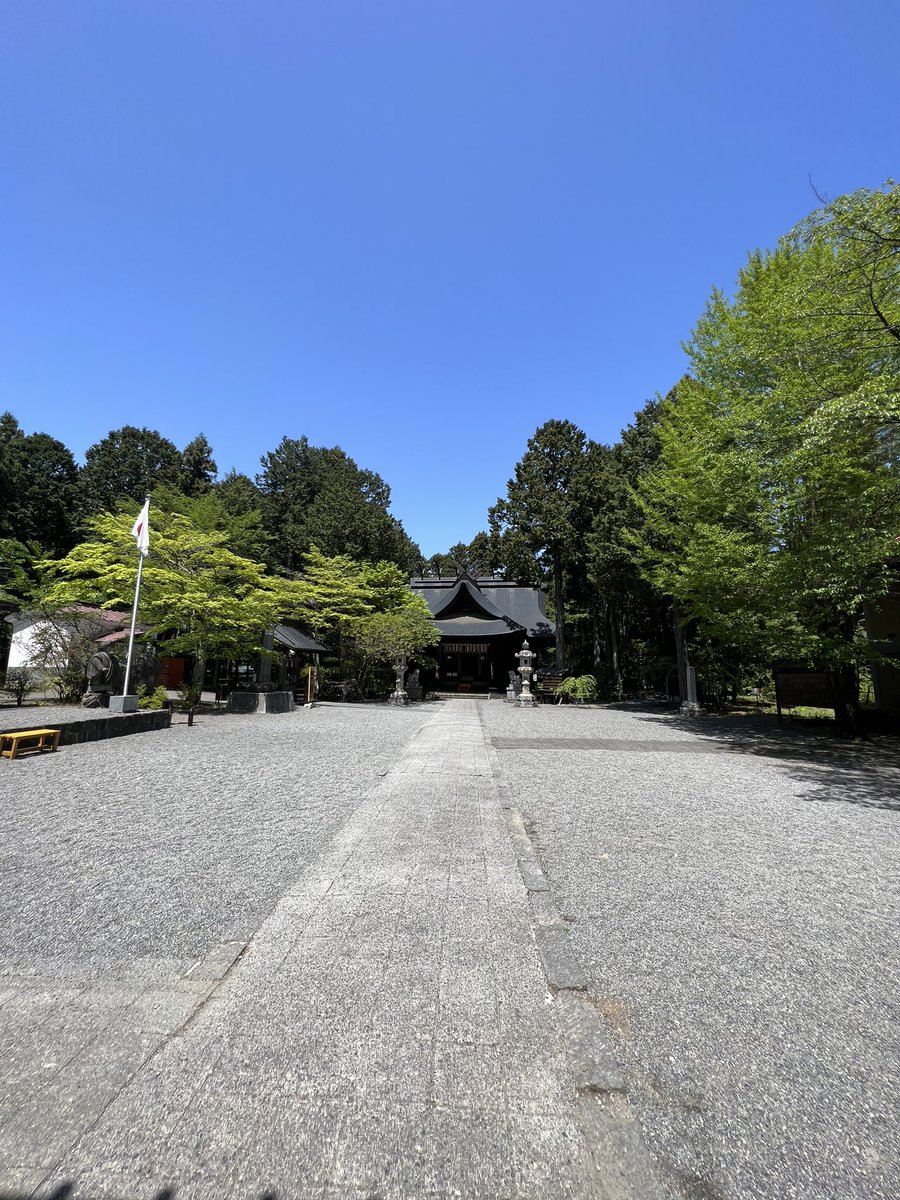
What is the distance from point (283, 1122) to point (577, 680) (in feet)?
73.5

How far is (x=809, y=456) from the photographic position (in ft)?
28.7

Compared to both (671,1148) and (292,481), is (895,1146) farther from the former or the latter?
(292,481)

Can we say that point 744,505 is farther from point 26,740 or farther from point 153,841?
point 26,740

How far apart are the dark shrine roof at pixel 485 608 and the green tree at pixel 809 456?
50.6 feet

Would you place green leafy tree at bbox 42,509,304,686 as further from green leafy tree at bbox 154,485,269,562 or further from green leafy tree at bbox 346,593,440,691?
green leafy tree at bbox 154,485,269,562

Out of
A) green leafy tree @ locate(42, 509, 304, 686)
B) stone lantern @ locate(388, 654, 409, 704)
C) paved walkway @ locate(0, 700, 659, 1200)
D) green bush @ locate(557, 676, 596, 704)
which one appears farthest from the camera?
green bush @ locate(557, 676, 596, 704)

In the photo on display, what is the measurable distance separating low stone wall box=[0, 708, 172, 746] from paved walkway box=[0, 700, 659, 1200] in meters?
7.78

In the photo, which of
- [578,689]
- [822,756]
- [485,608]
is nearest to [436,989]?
[822,756]

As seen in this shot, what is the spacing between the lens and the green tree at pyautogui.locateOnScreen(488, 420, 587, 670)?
25141 mm

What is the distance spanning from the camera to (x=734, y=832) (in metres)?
5.12

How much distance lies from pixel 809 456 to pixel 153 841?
1040cm

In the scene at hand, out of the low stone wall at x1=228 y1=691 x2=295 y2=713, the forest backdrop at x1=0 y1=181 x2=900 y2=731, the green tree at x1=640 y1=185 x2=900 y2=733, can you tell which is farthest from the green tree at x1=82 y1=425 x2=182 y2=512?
the green tree at x1=640 y1=185 x2=900 y2=733

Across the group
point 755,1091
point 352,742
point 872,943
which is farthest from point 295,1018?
point 352,742

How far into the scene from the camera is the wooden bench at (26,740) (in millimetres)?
7789
